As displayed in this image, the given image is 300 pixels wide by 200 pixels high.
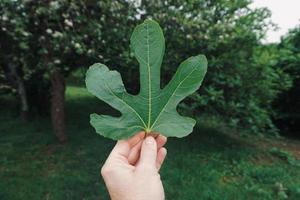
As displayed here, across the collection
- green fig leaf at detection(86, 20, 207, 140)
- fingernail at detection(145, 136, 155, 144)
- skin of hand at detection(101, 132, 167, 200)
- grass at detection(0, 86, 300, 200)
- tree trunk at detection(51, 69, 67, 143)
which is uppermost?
green fig leaf at detection(86, 20, 207, 140)

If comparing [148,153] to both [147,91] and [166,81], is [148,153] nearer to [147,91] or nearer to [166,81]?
[147,91]

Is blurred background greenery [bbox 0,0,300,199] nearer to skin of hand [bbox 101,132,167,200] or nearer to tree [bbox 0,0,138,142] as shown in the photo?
tree [bbox 0,0,138,142]

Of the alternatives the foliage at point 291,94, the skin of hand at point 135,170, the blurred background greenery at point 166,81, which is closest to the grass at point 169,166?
the blurred background greenery at point 166,81

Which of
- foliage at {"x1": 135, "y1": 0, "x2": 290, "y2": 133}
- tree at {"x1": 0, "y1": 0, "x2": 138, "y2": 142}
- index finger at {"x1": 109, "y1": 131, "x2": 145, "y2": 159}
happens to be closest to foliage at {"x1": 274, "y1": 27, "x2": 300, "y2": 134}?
foliage at {"x1": 135, "y1": 0, "x2": 290, "y2": 133}

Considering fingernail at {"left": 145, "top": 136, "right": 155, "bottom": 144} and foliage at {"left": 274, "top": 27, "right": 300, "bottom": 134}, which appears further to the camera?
foliage at {"left": 274, "top": 27, "right": 300, "bottom": 134}

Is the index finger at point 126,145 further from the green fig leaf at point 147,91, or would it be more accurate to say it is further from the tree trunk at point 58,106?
the tree trunk at point 58,106

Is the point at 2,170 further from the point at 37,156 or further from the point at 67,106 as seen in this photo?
the point at 67,106
